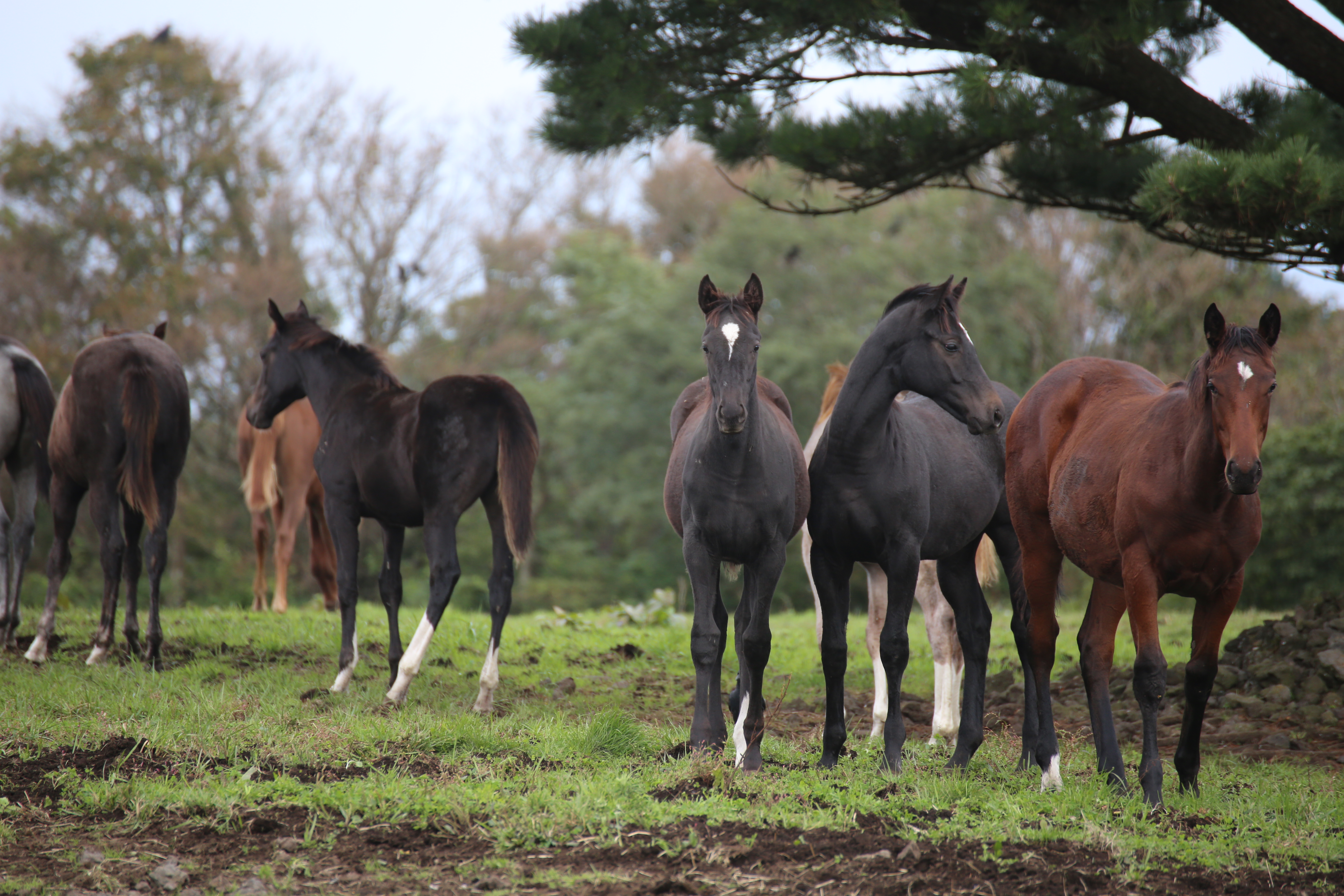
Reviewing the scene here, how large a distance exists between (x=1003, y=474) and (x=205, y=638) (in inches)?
245

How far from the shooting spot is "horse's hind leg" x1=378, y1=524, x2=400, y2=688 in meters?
7.11

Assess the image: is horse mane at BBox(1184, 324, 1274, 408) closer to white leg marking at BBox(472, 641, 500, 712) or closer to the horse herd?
the horse herd

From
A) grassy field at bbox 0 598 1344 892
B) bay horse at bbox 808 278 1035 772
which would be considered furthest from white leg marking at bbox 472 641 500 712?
bay horse at bbox 808 278 1035 772

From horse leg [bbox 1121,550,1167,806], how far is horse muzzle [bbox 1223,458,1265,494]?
1.99 ft

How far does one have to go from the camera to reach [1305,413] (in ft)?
59.7

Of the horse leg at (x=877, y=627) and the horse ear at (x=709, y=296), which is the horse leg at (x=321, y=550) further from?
the horse ear at (x=709, y=296)

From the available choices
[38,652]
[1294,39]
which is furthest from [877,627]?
[38,652]

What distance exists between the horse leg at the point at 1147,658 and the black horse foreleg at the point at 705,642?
187 centimetres

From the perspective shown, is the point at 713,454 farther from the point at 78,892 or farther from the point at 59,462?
the point at 59,462

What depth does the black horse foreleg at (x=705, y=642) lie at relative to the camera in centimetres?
509

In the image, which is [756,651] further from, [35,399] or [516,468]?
[35,399]

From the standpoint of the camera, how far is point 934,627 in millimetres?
6496

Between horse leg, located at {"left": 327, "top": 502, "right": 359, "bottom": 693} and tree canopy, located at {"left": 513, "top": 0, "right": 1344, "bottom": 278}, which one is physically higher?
tree canopy, located at {"left": 513, "top": 0, "right": 1344, "bottom": 278}

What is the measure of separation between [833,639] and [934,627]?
1540 mm
